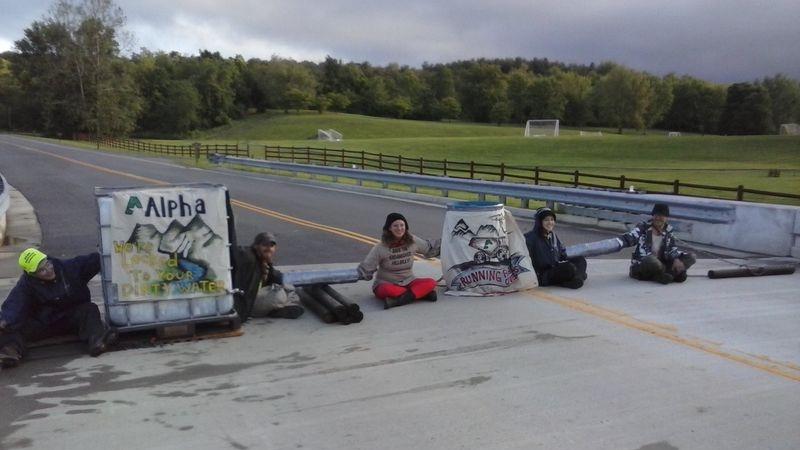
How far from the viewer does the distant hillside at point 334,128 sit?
107750 millimetres

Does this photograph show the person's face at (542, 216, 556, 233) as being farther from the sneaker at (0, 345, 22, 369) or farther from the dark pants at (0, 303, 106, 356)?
the sneaker at (0, 345, 22, 369)

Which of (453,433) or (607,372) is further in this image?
(607,372)

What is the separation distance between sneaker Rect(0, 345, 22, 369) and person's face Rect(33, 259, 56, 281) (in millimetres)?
646

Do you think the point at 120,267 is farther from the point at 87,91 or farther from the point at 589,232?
the point at 87,91

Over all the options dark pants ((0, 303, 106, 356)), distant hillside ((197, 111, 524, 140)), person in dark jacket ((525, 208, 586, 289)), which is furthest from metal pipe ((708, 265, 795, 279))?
distant hillside ((197, 111, 524, 140))

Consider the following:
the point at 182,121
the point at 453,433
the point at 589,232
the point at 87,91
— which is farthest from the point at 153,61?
the point at 453,433

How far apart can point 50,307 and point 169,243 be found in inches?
47.7

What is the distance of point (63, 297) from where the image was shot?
21.0 ft

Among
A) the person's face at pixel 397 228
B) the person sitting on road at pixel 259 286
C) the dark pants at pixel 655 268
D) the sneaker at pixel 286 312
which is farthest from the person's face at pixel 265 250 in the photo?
the dark pants at pixel 655 268

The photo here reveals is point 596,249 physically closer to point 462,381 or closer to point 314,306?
point 314,306

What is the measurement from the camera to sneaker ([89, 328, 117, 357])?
6.18m

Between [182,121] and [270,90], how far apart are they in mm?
27474

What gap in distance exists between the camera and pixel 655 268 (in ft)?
28.8

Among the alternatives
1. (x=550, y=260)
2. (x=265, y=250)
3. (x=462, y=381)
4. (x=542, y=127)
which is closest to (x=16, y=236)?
(x=265, y=250)
